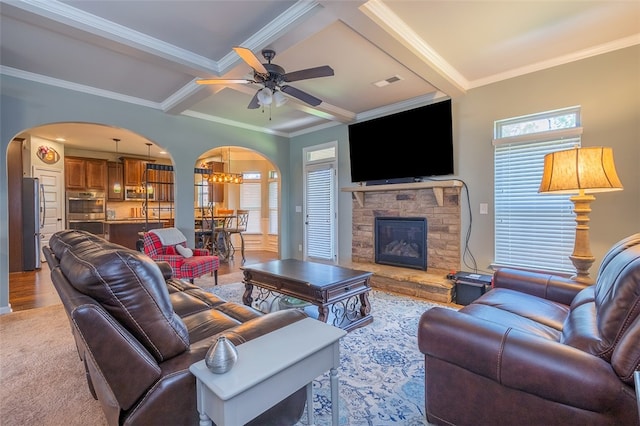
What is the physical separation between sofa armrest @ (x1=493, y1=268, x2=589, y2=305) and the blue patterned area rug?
3.04 feet

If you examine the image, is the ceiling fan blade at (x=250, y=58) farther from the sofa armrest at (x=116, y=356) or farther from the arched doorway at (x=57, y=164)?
the arched doorway at (x=57, y=164)

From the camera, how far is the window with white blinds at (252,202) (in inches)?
351

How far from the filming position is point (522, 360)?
4.00ft

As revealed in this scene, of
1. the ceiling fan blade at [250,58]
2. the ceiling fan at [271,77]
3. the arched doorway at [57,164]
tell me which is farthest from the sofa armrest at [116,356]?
the arched doorway at [57,164]

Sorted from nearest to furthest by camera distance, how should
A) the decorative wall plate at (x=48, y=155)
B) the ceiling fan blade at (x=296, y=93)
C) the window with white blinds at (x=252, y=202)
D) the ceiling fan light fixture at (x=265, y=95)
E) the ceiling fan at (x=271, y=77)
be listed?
the ceiling fan at (x=271, y=77)
the ceiling fan light fixture at (x=265, y=95)
the ceiling fan blade at (x=296, y=93)
the decorative wall plate at (x=48, y=155)
the window with white blinds at (x=252, y=202)

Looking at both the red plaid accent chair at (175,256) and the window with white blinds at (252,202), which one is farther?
the window with white blinds at (252,202)

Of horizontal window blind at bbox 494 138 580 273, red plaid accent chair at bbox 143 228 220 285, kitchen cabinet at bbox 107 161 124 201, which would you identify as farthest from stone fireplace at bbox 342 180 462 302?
kitchen cabinet at bbox 107 161 124 201

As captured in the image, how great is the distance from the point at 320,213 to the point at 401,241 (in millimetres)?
1767

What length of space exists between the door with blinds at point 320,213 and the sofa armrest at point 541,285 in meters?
3.32

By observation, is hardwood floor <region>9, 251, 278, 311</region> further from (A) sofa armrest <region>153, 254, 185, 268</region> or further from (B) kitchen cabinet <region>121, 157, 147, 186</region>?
(B) kitchen cabinet <region>121, 157, 147, 186</region>

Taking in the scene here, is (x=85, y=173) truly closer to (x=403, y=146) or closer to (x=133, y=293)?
(x=403, y=146)

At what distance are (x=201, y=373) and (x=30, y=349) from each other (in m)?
2.56

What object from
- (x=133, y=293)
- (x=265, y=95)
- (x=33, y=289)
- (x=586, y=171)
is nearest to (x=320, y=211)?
(x=265, y=95)

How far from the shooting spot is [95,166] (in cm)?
790
